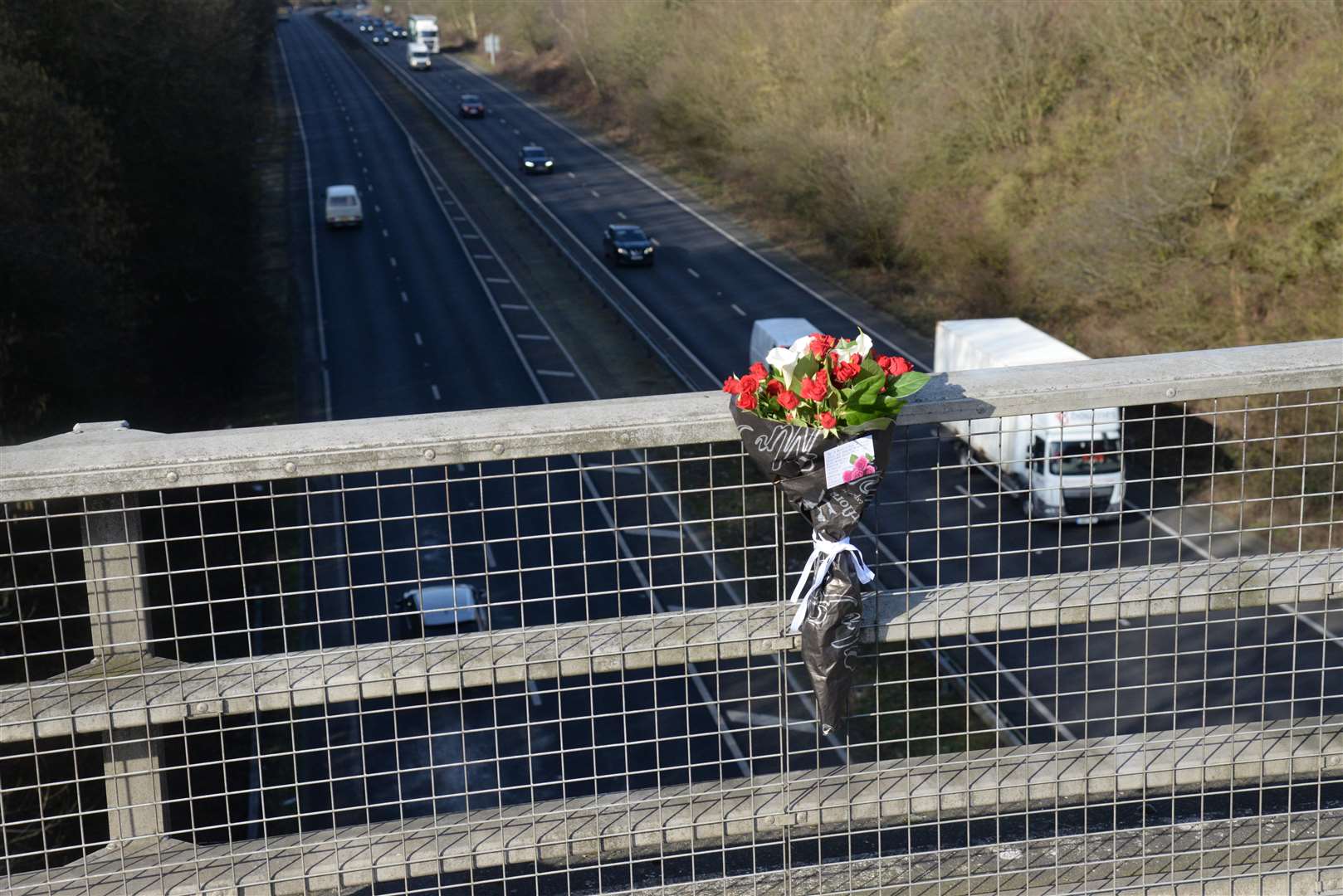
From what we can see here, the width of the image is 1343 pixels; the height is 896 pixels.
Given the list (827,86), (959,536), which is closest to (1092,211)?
(959,536)

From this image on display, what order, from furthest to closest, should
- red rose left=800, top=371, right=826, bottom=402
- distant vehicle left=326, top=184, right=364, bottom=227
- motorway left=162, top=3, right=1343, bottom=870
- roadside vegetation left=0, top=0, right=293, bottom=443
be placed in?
distant vehicle left=326, top=184, right=364, bottom=227
roadside vegetation left=0, top=0, right=293, bottom=443
motorway left=162, top=3, right=1343, bottom=870
red rose left=800, top=371, right=826, bottom=402

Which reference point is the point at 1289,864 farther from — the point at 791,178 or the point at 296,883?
the point at 791,178

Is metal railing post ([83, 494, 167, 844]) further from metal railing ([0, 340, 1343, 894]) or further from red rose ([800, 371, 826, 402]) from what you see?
red rose ([800, 371, 826, 402])

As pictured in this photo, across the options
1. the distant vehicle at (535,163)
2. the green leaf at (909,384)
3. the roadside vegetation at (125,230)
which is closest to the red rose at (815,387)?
the green leaf at (909,384)

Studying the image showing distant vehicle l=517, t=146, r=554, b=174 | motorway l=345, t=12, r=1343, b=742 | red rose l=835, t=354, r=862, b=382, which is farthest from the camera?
distant vehicle l=517, t=146, r=554, b=174

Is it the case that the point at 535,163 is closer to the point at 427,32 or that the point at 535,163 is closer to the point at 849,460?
the point at 427,32

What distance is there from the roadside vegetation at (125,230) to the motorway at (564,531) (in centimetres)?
350

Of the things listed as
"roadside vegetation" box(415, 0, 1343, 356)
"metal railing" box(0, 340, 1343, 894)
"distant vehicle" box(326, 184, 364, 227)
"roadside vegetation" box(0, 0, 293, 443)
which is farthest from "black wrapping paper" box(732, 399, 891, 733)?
"distant vehicle" box(326, 184, 364, 227)

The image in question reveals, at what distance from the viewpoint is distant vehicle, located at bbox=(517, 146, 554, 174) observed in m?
63.0

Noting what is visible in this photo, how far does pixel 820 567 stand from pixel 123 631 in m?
1.93

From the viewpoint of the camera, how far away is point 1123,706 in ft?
65.2

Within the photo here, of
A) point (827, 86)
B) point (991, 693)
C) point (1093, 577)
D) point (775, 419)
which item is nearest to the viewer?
point (775, 419)

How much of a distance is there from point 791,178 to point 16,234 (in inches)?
1253

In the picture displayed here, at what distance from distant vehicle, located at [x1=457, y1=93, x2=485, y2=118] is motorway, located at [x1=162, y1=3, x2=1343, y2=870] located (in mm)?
1553
